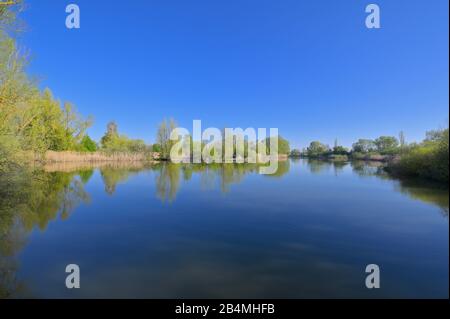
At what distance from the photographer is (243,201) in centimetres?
861

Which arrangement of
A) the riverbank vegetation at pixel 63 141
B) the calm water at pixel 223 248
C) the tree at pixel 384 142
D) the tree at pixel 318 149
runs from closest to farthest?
the calm water at pixel 223 248
the riverbank vegetation at pixel 63 141
the tree at pixel 384 142
the tree at pixel 318 149

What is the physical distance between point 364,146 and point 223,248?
74.1m

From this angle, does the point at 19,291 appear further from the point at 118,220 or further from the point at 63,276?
the point at 118,220

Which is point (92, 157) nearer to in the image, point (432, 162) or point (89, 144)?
point (89, 144)

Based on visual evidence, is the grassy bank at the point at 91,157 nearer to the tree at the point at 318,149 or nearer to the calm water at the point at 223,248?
the calm water at the point at 223,248

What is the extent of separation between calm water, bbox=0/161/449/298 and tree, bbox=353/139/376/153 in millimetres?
64372

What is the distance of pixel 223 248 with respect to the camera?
4.32 meters

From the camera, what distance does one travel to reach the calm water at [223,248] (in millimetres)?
3102

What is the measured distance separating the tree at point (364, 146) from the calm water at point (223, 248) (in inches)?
2534

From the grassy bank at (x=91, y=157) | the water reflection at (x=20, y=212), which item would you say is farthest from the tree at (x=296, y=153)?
the water reflection at (x=20, y=212)

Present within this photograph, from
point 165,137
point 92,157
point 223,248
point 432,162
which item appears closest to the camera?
point 223,248

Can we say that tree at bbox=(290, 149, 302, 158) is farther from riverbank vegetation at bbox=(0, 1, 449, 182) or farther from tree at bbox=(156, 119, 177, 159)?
tree at bbox=(156, 119, 177, 159)

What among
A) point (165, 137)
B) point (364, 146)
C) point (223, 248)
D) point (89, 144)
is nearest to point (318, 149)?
point (364, 146)

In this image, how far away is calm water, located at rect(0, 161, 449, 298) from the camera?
310cm
